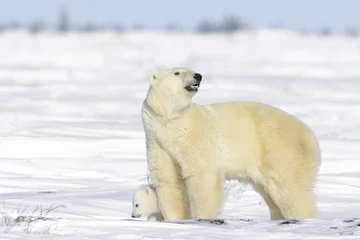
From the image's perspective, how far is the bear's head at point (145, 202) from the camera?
614cm

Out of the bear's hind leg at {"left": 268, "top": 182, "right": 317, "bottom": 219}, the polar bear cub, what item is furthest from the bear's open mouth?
the bear's hind leg at {"left": 268, "top": 182, "right": 317, "bottom": 219}

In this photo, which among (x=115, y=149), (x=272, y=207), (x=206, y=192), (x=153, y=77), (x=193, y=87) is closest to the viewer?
(x=206, y=192)

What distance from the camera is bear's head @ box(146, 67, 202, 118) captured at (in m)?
5.94

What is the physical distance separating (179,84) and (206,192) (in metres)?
0.72

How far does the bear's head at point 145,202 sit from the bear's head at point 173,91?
0.60 m

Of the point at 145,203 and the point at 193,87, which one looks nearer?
the point at 193,87

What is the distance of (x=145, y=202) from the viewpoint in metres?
6.19

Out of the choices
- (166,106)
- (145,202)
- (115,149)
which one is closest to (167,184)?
(145,202)

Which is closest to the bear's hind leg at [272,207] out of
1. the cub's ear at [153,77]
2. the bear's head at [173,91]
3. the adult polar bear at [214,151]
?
the adult polar bear at [214,151]

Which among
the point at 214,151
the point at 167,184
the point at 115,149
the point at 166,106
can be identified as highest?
the point at 115,149

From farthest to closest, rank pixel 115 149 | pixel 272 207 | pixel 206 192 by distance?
pixel 115 149, pixel 272 207, pixel 206 192

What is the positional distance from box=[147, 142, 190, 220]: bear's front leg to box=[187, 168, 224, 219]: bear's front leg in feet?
0.44

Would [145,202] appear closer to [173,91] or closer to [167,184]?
[167,184]

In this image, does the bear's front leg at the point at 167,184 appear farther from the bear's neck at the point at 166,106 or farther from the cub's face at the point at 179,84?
the cub's face at the point at 179,84
